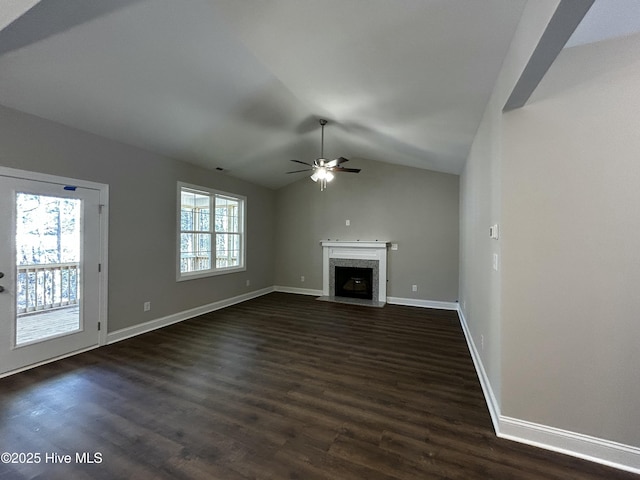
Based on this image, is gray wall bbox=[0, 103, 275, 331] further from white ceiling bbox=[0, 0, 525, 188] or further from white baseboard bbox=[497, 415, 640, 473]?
white baseboard bbox=[497, 415, 640, 473]

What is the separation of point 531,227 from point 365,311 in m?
3.67

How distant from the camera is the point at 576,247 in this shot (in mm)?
1718

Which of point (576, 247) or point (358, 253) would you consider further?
point (358, 253)

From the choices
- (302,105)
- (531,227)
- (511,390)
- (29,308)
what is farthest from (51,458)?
(302,105)

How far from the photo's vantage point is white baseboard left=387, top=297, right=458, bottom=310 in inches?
208

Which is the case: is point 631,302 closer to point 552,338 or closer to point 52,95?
point 552,338

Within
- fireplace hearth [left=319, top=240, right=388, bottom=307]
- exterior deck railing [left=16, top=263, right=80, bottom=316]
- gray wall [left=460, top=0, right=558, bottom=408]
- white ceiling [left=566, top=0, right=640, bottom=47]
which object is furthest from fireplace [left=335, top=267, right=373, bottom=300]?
white ceiling [left=566, top=0, right=640, bottom=47]

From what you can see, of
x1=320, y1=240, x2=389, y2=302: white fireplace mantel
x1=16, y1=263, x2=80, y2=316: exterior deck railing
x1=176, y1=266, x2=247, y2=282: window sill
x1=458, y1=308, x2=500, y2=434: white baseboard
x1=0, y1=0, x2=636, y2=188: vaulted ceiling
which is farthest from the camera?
x1=320, y1=240, x2=389, y2=302: white fireplace mantel

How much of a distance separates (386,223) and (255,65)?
404 centimetres

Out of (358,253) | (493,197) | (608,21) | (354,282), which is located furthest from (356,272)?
(608,21)

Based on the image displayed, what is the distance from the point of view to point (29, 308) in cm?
284

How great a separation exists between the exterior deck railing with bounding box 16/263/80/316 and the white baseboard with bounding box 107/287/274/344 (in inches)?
28.5

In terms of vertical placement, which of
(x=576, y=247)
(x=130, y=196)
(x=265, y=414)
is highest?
(x=130, y=196)

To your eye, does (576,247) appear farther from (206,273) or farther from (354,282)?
(206,273)
